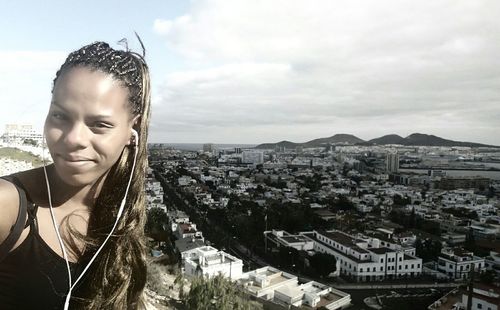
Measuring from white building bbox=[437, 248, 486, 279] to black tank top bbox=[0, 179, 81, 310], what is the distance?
45.9 feet

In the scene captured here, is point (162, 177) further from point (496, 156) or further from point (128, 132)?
point (496, 156)

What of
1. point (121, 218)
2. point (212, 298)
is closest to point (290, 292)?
point (212, 298)

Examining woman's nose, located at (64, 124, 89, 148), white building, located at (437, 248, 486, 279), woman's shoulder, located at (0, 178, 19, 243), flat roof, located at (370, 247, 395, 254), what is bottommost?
white building, located at (437, 248, 486, 279)

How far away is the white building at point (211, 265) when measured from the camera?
959cm

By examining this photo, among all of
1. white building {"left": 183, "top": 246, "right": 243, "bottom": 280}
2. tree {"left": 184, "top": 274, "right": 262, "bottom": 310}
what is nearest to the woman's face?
tree {"left": 184, "top": 274, "right": 262, "bottom": 310}

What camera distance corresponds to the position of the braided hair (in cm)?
55

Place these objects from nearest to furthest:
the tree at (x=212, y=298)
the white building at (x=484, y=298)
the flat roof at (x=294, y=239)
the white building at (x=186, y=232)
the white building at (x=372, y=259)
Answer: the tree at (x=212, y=298) < the white building at (x=484, y=298) < the white building at (x=372, y=259) < the white building at (x=186, y=232) < the flat roof at (x=294, y=239)

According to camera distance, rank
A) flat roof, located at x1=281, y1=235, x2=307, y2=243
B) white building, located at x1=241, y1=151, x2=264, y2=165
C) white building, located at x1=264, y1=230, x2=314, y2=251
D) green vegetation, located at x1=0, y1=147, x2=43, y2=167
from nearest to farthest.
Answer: white building, located at x1=264, y1=230, x2=314, y2=251
flat roof, located at x1=281, y1=235, x2=307, y2=243
green vegetation, located at x1=0, y1=147, x2=43, y2=167
white building, located at x1=241, y1=151, x2=264, y2=165

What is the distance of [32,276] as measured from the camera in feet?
1.64

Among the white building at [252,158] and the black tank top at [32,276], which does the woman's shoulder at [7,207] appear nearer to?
the black tank top at [32,276]

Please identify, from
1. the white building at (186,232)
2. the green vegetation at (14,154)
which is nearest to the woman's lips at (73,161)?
the white building at (186,232)

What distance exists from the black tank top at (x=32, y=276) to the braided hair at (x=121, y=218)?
1.6 inches

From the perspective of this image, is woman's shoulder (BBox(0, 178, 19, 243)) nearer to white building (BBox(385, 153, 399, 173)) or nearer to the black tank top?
the black tank top

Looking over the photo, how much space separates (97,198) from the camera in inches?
23.9
